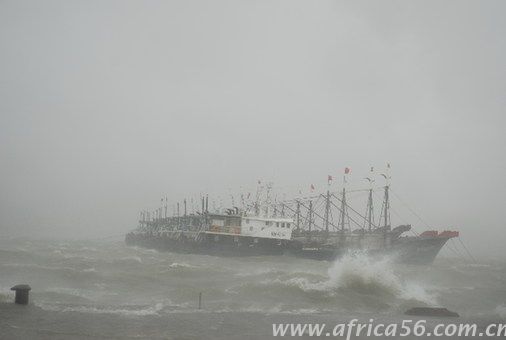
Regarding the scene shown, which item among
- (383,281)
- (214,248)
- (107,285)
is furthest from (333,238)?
(107,285)

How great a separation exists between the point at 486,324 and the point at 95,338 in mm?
10941

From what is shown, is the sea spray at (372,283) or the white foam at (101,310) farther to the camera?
the sea spray at (372,283)

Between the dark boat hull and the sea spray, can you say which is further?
the dark boat hull

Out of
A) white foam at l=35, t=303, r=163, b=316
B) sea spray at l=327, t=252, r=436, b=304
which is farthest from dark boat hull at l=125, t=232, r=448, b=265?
white foam at l=35, t=303, r=163, b=316

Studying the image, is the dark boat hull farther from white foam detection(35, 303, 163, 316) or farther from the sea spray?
white foam detection(35, 303, 163, 316)

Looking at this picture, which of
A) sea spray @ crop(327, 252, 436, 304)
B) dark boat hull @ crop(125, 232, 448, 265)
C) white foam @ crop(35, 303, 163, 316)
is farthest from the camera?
dark boat hull @ crop(125, 232, 448, 265)

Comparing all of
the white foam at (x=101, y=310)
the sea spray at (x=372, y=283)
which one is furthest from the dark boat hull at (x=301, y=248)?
the white foam at (x=101, y=310)

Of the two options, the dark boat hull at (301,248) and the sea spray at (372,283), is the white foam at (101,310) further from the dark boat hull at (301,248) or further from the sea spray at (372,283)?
the dark boat hull at (301,248)

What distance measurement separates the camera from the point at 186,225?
3302 inches

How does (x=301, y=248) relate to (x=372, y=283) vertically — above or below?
A: below

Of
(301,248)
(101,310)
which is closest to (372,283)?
(101,310)

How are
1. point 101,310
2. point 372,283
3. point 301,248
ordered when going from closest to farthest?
1. point 101,310
2. point 372,283
3. point 301,248

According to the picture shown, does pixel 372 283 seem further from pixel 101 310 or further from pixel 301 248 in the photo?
pixel 301 248

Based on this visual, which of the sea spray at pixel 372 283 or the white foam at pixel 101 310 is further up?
the white foam at pixel 101 310
